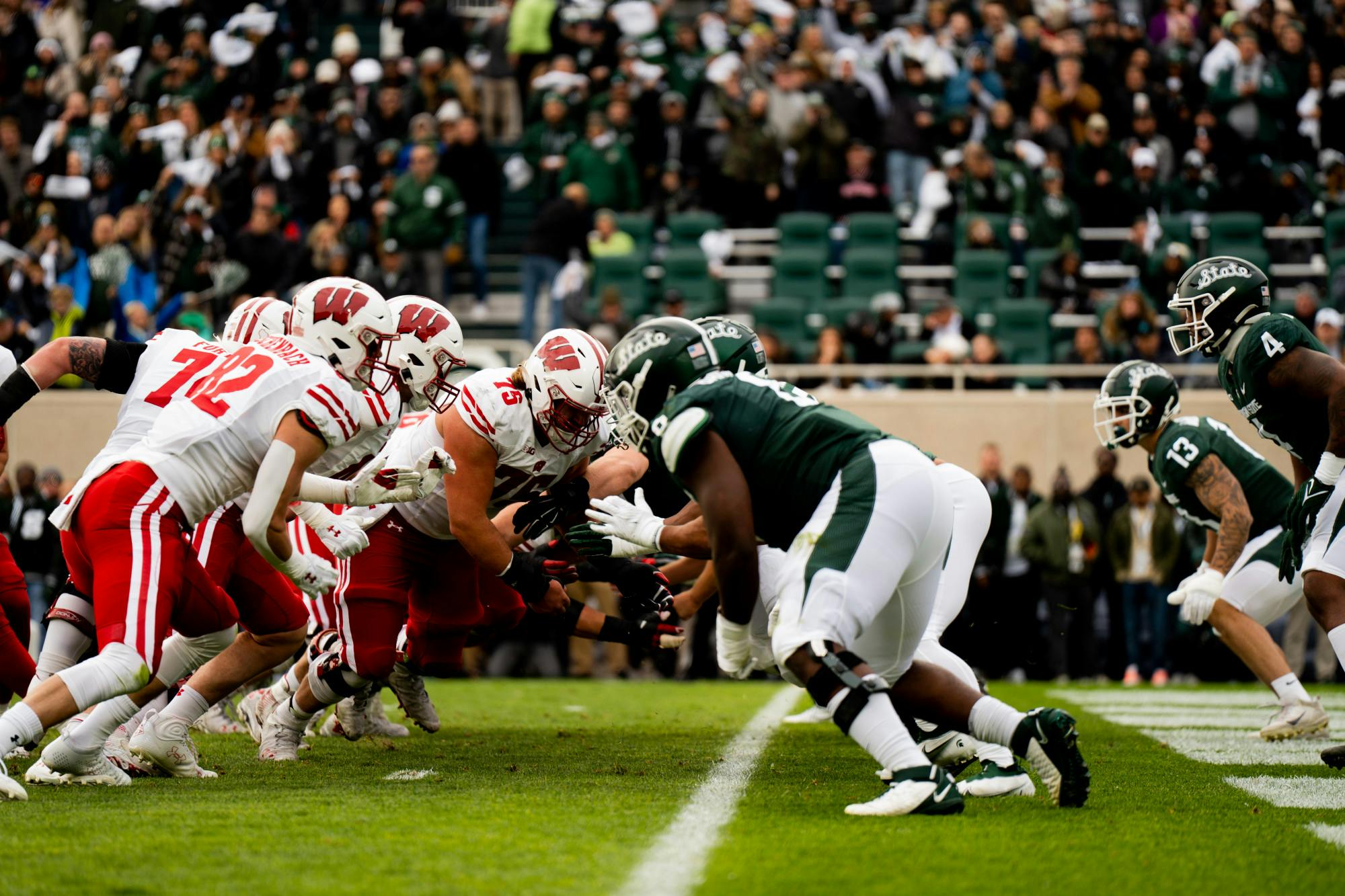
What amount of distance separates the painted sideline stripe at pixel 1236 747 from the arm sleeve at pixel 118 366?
14.1ft

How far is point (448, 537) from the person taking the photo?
21.3 ft

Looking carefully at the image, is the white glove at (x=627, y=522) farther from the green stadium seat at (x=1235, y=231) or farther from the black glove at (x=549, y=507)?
the green stadium seat at (x=1235, y=231)

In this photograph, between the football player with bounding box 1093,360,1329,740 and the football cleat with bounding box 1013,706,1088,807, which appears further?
the football player with bounding box 1093,360,1329,740

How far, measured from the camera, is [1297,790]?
5.37m

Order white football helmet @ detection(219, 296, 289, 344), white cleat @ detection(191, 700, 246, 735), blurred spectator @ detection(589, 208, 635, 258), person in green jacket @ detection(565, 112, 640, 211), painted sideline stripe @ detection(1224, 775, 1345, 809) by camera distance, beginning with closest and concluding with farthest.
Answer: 1. painted sideline stripe @ detection(1224, 775, 1345, 809)
2. white football helmet @ detection(219, 296, 289, 344)
3. white cleat @ detection(191, 700, 246, 735)
4. blurred spectator @ detection(589, 208, 635, 258)
5. person in green jacket @ detection(565, 112, 640, 211)

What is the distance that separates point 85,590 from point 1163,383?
186 inches

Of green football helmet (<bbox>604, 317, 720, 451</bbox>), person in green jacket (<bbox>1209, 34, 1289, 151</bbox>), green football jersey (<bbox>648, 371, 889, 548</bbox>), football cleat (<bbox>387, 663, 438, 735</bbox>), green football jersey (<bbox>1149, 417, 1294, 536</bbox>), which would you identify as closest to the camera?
green football jersey (<bbox>648, 371, 889, 548</bbox>)

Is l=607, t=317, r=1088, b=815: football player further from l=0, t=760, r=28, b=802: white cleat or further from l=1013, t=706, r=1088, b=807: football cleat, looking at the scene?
l=0, t=760, r=28, b=802: white cleat

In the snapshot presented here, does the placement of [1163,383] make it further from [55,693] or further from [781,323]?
[781,323]

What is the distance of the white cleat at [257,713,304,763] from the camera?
6.24 meters

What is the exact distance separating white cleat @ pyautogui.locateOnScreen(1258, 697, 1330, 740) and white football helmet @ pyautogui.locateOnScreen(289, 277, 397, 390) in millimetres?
4216

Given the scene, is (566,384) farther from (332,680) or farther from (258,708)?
(258,708)

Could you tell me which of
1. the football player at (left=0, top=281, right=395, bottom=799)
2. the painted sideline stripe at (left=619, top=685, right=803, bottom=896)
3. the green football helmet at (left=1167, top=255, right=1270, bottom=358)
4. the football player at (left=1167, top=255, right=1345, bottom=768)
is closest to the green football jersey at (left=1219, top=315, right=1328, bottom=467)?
the football player at (left=1167, top=255, right=1345, bottom=768)

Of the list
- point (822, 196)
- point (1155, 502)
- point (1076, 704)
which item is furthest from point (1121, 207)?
point (1076, 704)
